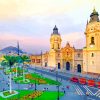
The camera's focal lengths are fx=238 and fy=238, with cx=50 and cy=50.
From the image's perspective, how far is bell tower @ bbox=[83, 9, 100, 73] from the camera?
93.4 meters

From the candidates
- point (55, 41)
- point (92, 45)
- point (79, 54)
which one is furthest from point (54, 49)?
point (92, 45)

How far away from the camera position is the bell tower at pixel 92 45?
307 feet

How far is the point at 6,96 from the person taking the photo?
184ft

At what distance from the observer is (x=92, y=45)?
95.1m

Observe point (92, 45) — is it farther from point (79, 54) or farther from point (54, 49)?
point (54, 49)

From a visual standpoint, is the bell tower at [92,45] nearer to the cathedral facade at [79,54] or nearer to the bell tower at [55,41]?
the cathedral facade at [79,54]

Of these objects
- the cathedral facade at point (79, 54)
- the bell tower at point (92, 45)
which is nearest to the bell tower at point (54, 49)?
the cathedral facade at point (79, 54)

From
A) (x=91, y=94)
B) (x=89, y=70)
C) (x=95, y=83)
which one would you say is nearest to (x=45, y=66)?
(x=89, y=70)

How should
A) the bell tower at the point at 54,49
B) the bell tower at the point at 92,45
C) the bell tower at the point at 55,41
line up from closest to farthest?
the bell tower at the point at 92,45, the bell tower at the point at 54,49, the bell tower at the point at 55,41

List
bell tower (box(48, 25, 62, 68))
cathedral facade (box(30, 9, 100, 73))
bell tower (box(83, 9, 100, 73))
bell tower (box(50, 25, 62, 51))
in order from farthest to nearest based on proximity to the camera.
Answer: bell tower (box(50, 25, 62, 51)), bell tower (box(48, 25, 62, 68)), cathedral facade (box(30, 9, 100, 73)), bell tower (box(83, 9, 100, 73))

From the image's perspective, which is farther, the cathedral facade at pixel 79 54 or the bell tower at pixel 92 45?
the cathedral facade at pixel 79 54

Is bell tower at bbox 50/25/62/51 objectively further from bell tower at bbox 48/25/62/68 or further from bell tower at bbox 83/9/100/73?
bell tower at bbox 83/9/100/73

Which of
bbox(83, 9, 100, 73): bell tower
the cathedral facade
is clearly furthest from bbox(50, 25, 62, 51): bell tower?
bbox(83, 9, 100, 73): bell tower

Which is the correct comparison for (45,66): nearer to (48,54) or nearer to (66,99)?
(48,54)
